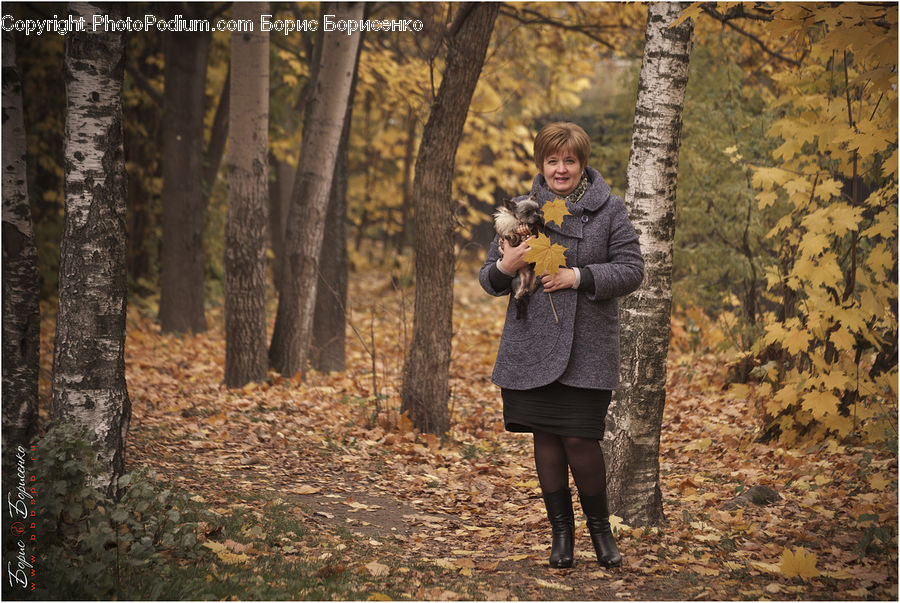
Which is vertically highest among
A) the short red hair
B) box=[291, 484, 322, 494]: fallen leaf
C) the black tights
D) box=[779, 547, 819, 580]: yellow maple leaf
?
the short red hair

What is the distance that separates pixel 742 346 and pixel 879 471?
2.54m

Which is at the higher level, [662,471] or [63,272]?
[63,272]

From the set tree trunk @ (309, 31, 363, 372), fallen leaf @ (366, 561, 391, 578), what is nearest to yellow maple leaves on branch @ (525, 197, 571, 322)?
fallen leaf @ (366, 561, 391, 578)

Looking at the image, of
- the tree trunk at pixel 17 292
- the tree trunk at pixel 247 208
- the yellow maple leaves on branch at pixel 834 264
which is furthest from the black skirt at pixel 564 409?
the tree trunk at pixel 247 208

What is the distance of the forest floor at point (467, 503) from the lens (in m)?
3.73

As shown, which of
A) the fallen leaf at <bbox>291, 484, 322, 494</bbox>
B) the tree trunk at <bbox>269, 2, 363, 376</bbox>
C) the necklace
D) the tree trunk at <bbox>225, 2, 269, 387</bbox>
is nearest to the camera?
the necklace

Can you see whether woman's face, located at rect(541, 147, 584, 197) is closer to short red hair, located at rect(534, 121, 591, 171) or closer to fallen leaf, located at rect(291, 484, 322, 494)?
short red hair, located at rect(534, 121, 591, 171)

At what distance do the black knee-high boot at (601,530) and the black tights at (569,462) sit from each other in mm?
46

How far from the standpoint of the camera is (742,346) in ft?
25.1

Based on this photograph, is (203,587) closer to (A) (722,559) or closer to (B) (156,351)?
(A) (722,559)

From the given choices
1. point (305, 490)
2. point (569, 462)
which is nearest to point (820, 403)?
point (569, 462)

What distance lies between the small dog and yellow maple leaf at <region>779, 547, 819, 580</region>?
1692mm

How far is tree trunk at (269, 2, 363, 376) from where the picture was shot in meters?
9.13

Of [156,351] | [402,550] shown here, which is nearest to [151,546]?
[402,550]
